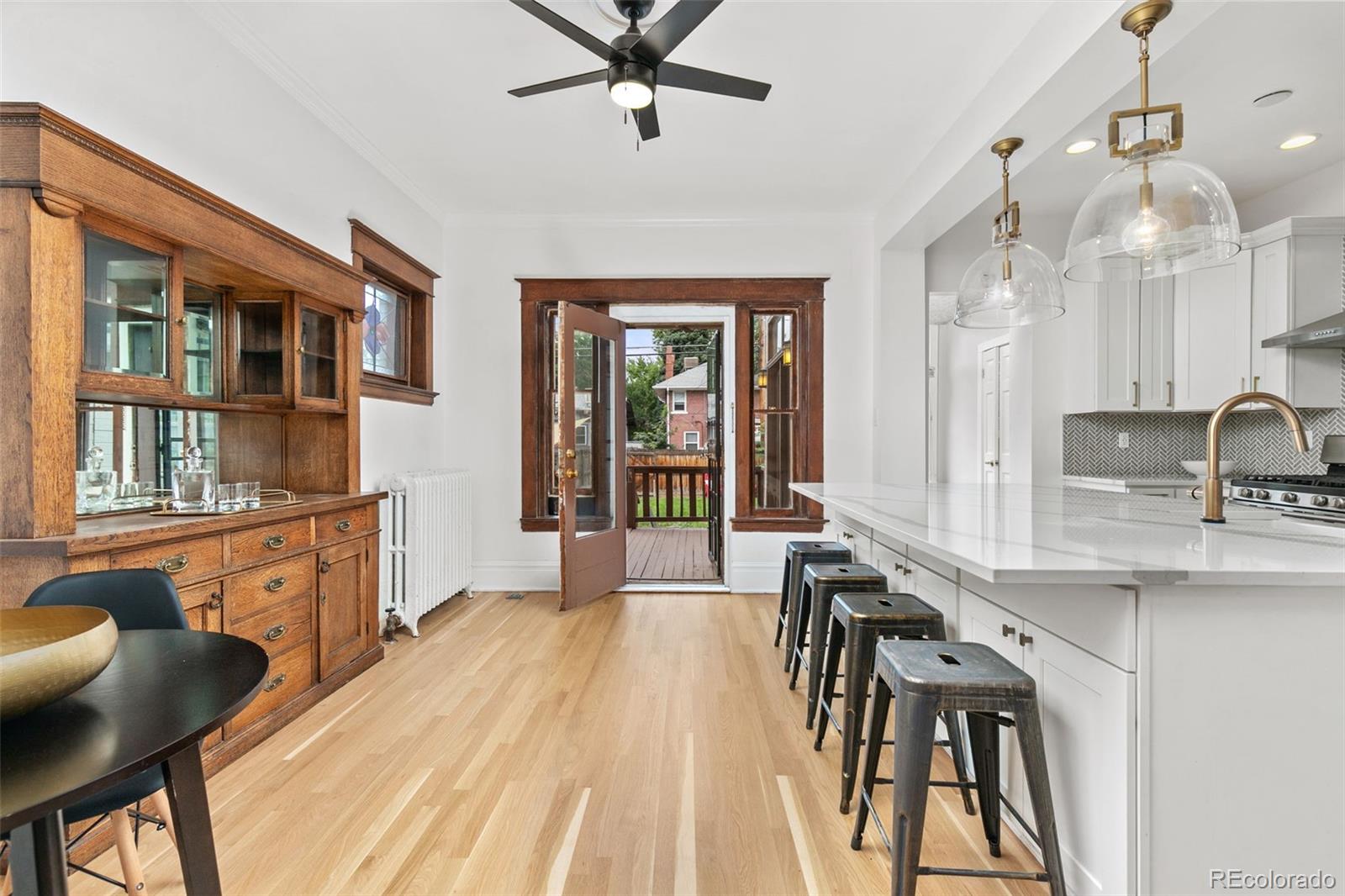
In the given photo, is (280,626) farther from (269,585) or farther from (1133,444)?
(1133,444)

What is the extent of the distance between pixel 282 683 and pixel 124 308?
149 cm

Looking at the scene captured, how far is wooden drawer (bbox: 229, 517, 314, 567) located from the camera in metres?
2.15

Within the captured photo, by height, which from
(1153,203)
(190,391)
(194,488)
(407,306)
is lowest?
(194,488)

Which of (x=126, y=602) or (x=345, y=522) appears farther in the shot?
(x=345, y=522)

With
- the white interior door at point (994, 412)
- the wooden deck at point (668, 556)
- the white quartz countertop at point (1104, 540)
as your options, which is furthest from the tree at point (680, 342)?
the white quartz countertop at point (1104, 540)

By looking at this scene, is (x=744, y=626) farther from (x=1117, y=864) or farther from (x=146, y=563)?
(x=146, y=563)

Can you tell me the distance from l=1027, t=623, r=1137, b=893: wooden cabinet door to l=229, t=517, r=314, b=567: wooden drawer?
8.48 feet

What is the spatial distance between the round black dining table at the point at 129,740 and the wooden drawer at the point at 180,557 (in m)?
0.71

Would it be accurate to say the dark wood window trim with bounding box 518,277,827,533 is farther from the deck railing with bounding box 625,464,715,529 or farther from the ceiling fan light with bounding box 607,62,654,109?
the deck railing with bounding box 625,464,715,529

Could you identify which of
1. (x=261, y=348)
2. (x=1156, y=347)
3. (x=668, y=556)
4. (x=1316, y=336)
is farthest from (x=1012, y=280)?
(x=668, y=556)

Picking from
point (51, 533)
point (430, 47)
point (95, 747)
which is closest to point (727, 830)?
point (95, 747)

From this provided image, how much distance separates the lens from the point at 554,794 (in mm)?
1942

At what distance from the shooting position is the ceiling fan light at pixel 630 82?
2.16 meters

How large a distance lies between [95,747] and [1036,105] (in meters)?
3.23
